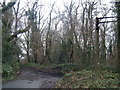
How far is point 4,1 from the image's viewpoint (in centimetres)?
1845

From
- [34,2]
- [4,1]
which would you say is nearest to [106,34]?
[34,2]

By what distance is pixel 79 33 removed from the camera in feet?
82.7

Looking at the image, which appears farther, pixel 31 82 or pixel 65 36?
pixel 65 36

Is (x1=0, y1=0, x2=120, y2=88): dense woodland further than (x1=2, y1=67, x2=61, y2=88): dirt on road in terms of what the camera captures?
Yes

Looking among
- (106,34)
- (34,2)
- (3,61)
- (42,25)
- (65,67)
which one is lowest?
(65,67)

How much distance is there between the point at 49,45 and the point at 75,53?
13.6ft

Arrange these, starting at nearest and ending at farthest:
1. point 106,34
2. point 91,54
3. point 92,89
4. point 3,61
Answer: point 92,89, point 3,61, point 91,54, point 106,34

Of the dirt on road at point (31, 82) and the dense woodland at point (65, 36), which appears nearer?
the dirt on road at point (31, 82)

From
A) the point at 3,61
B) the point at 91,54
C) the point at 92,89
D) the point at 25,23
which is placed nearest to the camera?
the point at 92,89

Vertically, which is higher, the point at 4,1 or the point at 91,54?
the point at 4,1

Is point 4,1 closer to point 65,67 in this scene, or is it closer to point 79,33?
point 65,67

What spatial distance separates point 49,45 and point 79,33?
5.06 metres

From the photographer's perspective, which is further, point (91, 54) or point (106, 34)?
point (106, 34)

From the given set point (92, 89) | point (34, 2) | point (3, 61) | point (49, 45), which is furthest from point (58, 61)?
point (92, 89)
